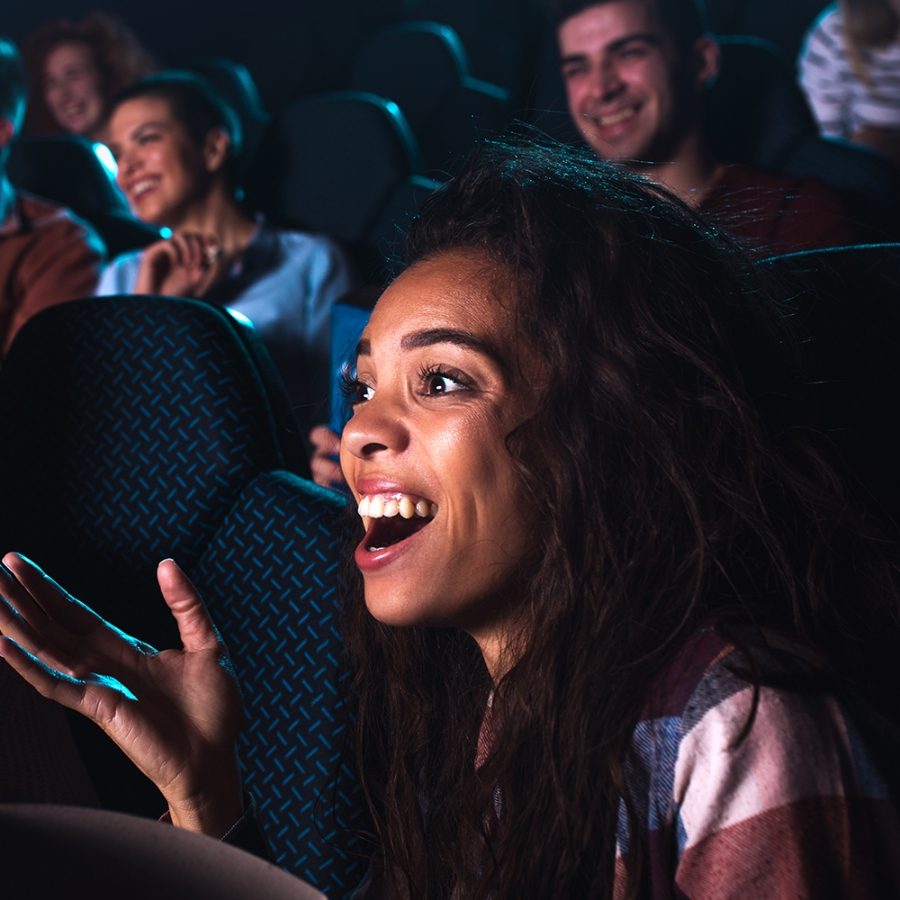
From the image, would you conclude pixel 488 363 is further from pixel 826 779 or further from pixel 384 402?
pixel 826 779

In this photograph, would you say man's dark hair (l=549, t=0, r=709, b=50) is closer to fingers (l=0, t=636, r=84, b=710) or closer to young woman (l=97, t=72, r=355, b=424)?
young woman (l=97, t=72, r=355, b=424)

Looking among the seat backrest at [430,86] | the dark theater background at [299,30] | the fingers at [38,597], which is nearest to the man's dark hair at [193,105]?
the seat backrest at [430,86]

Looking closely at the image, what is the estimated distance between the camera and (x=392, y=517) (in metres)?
0.77

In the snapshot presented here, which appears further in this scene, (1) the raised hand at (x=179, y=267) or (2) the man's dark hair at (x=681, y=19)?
(1) the raised hand at (x=179, y=267)

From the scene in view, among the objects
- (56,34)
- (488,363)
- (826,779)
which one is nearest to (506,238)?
(488,363)

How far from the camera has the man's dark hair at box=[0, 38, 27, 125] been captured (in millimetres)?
2502

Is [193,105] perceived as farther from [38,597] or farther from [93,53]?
[38,597]

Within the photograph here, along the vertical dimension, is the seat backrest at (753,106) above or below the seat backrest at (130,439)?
above

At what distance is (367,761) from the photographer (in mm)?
882

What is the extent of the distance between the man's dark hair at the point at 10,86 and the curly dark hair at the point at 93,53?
1.00 m

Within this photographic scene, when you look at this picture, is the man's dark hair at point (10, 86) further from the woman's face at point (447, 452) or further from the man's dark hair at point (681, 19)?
the woman's face at point (447, 452)

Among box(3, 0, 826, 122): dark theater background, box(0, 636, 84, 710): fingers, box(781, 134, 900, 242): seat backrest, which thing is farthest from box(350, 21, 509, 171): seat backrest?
box(0, 636, 84, 710): fingers

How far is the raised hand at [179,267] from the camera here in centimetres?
222

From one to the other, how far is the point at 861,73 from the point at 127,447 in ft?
5.93
